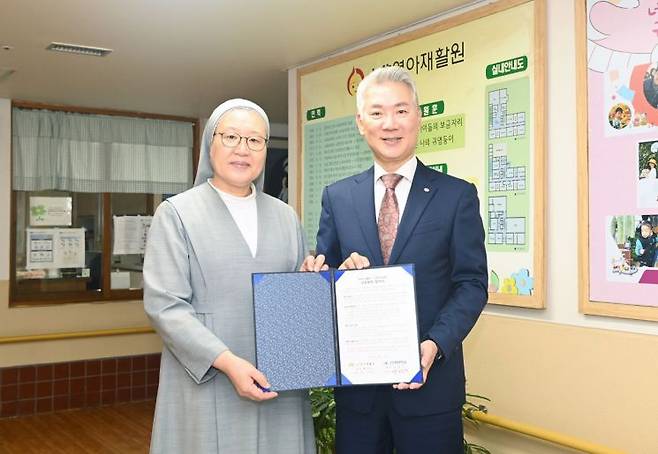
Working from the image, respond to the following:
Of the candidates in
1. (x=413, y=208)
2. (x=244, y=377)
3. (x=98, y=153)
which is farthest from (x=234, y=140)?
(x=98, y=153)

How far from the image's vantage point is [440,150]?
3.21 meters

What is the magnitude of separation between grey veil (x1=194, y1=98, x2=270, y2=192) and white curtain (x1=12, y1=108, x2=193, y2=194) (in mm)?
4091

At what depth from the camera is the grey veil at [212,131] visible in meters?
1.85

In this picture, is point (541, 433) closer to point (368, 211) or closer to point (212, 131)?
point (368, 211)

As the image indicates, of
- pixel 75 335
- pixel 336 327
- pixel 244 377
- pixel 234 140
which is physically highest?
pixel 234 140

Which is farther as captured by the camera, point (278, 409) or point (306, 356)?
point (278, 409)

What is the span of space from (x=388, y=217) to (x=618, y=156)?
1124 millimetres

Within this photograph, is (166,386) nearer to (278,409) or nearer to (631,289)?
(278,409)

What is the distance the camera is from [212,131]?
1.86 metres

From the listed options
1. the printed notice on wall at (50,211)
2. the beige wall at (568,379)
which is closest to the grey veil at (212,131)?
the beige wall at (568,379)

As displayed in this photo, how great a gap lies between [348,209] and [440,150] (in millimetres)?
1520

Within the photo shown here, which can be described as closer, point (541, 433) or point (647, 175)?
point (647, 175)

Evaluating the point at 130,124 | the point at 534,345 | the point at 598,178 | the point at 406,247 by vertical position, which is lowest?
the point at 534,345

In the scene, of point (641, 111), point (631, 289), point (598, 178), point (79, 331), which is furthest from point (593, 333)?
point (79, 331)
